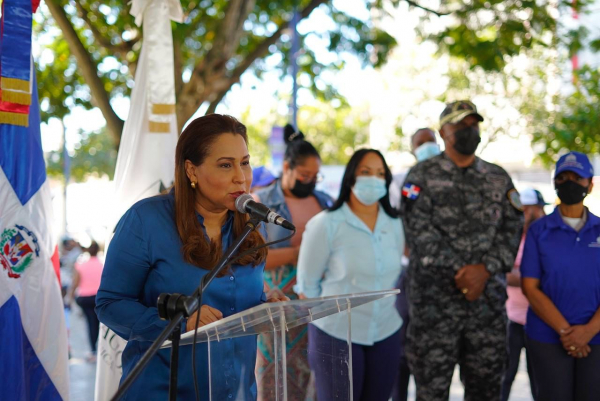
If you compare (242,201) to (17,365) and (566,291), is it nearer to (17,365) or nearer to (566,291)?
(17,365)

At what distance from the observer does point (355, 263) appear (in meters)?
4.66

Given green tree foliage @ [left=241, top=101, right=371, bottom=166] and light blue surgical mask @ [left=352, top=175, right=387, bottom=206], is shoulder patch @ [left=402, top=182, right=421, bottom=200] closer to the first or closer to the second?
light blue surgical mask @ [left=352, top=175, right=387, bottom=206]

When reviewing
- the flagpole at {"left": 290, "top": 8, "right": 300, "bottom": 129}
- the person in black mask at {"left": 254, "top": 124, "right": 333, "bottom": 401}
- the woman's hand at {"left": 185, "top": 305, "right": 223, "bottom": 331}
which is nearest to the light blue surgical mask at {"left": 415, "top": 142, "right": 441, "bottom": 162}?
the person in black mask at {"left": 254, "top": 124, "right": 333, "bottom": 401}

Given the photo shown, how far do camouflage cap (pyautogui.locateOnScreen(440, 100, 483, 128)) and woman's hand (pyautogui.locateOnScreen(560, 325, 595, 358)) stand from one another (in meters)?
1.55

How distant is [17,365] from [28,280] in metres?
0.45

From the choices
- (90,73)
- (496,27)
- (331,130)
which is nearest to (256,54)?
(90,73)

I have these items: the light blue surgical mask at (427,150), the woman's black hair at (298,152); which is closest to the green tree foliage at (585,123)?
the light blue surgical mask at (427,150)

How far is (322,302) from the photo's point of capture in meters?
2.36

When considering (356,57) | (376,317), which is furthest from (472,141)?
(356,57)

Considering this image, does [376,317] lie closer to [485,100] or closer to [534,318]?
[534,318]

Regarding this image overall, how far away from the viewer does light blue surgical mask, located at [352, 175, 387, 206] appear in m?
4.80

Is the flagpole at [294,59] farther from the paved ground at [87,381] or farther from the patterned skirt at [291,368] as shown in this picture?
the patterned skirt at [291,368]

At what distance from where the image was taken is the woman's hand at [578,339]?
4.59 meters

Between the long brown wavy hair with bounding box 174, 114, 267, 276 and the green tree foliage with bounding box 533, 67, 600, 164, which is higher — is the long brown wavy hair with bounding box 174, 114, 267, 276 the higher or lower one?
the lower one
